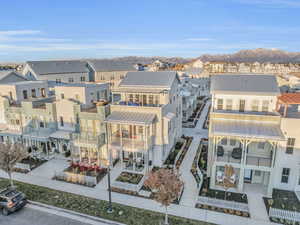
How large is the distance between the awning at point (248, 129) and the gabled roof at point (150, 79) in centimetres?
783

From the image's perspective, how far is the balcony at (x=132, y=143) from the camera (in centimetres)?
1948

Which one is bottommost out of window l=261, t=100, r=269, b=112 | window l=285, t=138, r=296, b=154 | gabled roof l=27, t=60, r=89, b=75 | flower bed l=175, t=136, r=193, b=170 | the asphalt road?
the asphalt road

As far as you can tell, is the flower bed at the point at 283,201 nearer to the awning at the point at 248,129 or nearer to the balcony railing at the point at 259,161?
the balcony railing at the point at 259,161

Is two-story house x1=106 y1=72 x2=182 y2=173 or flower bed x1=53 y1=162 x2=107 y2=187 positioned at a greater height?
two-story house x1=106 y1=72 x2=182 y2=173

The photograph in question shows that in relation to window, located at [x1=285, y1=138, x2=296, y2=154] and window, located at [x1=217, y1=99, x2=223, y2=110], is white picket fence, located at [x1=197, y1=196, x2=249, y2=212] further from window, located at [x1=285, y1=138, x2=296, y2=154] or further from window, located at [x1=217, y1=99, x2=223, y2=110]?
window, located at [x1=217, y1=99, x2=223, y2=110]

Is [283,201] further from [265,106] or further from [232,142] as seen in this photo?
[265,106]

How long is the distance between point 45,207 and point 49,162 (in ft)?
26.2

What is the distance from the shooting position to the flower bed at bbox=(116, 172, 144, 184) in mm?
18469

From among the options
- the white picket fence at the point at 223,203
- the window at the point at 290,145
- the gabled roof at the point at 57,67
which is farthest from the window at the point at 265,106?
the gabled roof at the point at 57,67

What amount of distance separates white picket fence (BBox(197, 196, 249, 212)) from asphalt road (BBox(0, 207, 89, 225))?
29.6 ft

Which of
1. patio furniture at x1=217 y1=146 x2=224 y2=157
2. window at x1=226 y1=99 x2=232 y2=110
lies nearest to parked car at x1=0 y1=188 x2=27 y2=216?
patio furniture at x1=217 y1=146 x2=224 y2=157

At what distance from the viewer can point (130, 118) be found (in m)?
19.9

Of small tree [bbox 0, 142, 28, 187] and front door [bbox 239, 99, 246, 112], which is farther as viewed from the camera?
front door [bbox 239, 99, 246, 112]

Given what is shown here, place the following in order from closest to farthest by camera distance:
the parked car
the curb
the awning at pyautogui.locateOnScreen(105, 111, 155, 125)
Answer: the curb < the parked car < the awning at pyautogui.locateOnScreen(105, 111, 155, 125)
